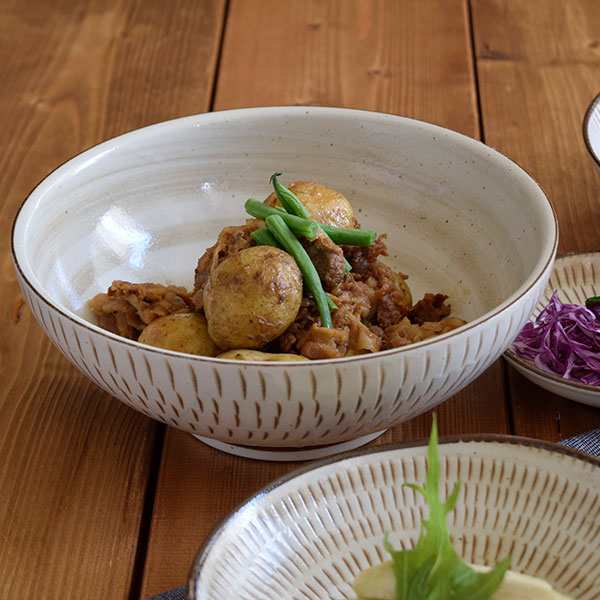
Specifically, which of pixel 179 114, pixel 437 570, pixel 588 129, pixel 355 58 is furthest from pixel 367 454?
pixel 355 58

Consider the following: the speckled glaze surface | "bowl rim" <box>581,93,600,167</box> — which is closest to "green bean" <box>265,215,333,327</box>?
the speckled glaze surface

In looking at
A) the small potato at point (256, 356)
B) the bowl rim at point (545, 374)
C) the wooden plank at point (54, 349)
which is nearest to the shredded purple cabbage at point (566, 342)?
the bowl rim at point (545, 374)

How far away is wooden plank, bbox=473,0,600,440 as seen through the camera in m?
1.27

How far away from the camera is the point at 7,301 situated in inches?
60.1

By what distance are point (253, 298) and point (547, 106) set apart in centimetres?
101

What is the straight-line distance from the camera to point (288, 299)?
3.69 feet

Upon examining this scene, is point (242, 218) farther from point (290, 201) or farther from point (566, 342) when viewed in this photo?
point (566, 342)

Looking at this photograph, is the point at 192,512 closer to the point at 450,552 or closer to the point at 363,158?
the point at 450,552

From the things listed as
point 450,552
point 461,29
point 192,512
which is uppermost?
point 450,552

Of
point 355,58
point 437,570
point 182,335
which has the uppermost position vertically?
point 437,570

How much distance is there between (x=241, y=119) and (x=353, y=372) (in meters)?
0.56

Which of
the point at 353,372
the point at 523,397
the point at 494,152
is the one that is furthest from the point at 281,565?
the point at 494,152

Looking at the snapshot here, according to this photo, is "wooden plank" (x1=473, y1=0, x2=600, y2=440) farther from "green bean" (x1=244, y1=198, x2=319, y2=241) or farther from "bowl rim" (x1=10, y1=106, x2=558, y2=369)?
"green bean" (x1=244, y1=198, x2=319, y2=241)

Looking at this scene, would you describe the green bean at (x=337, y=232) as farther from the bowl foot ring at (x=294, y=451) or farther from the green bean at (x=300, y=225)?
the bowl foot ring at (x=294, y=451)
